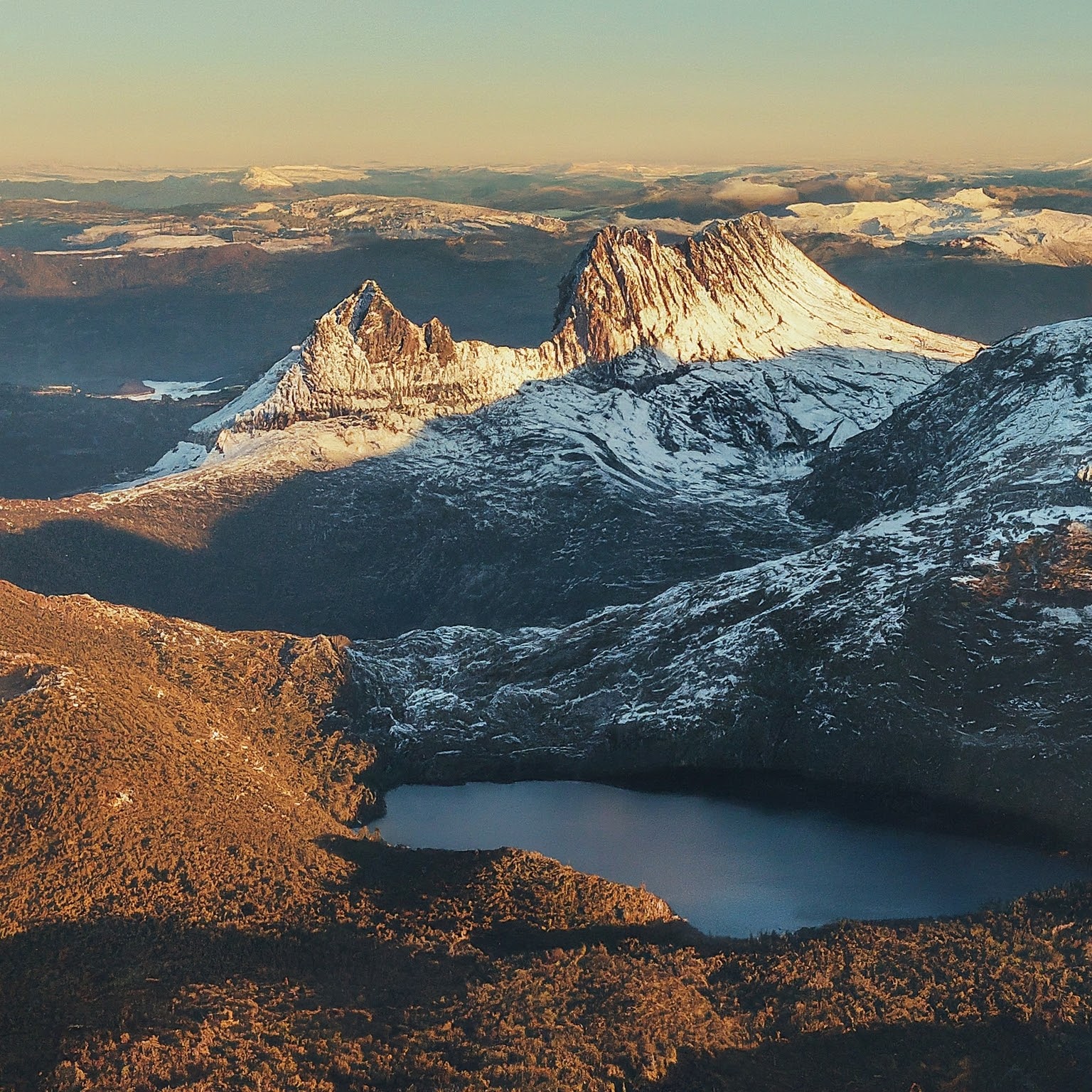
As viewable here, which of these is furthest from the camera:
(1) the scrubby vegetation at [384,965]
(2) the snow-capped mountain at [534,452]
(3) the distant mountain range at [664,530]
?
(2) the snow-capped mountain at [534,452]

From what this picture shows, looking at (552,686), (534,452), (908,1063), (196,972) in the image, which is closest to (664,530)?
(534,452)

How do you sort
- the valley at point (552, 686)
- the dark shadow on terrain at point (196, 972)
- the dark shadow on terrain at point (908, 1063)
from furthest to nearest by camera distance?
1. the valley at point (552, 686)
2. the dark shadow on terrain at point (908, 1063)
3. the dark shadow on terrain at point (196, 972)

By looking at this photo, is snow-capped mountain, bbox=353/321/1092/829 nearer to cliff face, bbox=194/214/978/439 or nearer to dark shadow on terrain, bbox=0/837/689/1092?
dark shadow on terrain, bbox=0/837/689/1092

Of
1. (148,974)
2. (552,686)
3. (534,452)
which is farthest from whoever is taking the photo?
(534,452)

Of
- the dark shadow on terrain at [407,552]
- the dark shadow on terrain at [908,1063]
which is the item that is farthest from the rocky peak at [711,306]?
the dark shadow on terrain at [908,1063]

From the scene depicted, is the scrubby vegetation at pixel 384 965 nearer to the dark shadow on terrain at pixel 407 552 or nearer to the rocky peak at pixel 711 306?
the dark shadow on terrain at pixel 407 552

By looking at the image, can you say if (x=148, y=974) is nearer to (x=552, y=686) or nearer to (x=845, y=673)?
(x=552, y=686)
